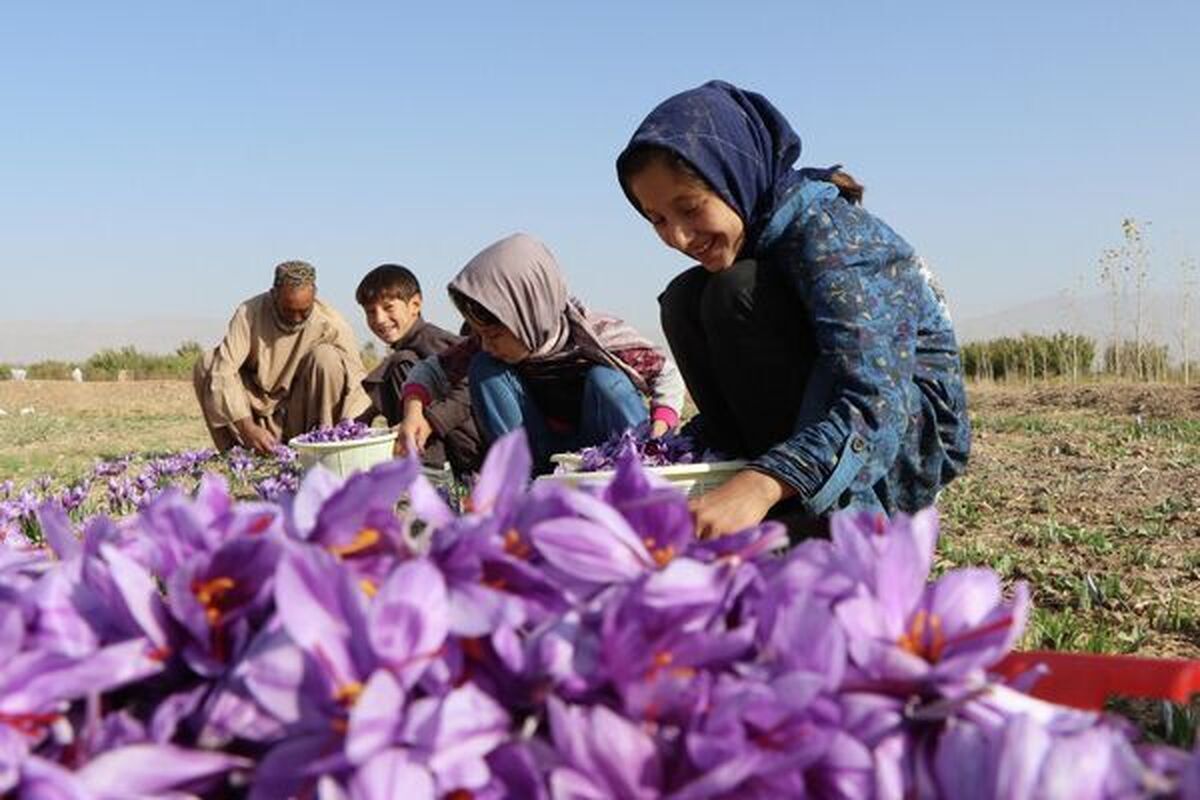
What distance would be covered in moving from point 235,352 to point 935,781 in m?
7.64

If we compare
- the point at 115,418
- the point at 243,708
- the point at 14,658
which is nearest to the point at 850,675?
the point at 243,708

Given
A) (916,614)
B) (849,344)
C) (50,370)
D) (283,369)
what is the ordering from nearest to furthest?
1. (916,614)
2. (849,344)
3. (283,369)
4. (50,370)

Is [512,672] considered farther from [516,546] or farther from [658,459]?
[658,459]

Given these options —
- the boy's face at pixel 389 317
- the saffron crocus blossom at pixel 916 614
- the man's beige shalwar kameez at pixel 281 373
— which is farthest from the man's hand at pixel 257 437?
the saffron crocus blossom at pixel 916 614

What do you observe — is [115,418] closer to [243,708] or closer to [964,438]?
Answer: [964,438]

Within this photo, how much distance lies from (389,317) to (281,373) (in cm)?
195

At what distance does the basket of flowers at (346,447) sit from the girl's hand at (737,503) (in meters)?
2.61

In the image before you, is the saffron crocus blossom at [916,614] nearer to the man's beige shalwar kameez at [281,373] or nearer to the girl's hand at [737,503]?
the girl's hand at [737,503]

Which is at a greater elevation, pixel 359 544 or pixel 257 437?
pixel 359 544

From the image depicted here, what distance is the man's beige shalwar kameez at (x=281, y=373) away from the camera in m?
7.76

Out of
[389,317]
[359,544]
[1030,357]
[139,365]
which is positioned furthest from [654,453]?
[139,365]

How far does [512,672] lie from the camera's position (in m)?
0.76

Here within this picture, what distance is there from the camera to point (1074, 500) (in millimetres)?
5449

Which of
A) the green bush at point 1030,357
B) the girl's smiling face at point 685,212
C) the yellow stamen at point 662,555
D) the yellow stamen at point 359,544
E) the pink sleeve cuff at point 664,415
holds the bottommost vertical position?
the green bush at point 1030,357
